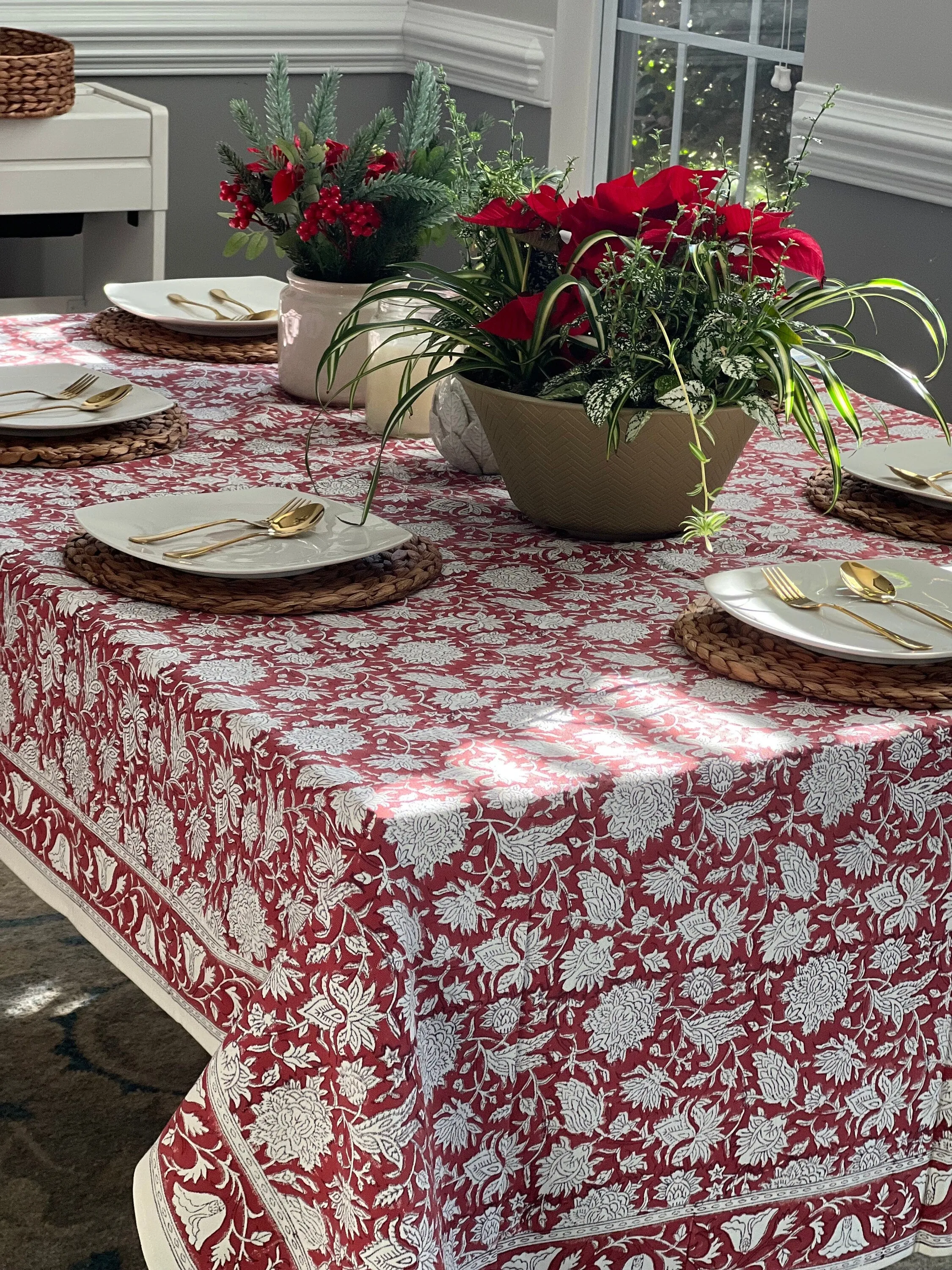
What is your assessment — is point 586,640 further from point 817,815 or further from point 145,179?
point 145,179

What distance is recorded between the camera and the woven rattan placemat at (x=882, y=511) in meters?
1.36

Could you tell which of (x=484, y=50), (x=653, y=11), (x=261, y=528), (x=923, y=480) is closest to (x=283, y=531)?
(x=261, y=528)

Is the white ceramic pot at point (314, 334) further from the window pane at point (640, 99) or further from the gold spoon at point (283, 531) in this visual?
the window pane at point (640, 99)

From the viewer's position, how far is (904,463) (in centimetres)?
150

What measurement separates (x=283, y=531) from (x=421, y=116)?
25.1 inches

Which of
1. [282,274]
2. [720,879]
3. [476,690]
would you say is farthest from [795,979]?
[282,274]

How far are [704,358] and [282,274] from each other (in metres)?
3.33

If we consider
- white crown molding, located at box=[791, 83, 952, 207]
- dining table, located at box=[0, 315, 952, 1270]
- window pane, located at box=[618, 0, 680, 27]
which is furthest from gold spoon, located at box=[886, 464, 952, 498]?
window pane, located at box=[618, 0, 680, 27]

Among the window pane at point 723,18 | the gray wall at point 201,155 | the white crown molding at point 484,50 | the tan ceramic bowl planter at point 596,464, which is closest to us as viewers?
the tan ceramic bowl planter at point 596,464

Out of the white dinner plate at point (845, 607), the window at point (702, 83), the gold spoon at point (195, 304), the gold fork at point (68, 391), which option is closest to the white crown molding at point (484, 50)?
the window at point (702, 83)

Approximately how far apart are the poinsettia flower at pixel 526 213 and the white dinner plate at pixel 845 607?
32 centimetres

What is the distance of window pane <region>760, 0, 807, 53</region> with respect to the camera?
3107 mm

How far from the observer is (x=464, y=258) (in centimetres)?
146

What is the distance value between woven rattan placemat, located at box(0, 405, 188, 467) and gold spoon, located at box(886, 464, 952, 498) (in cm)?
68
